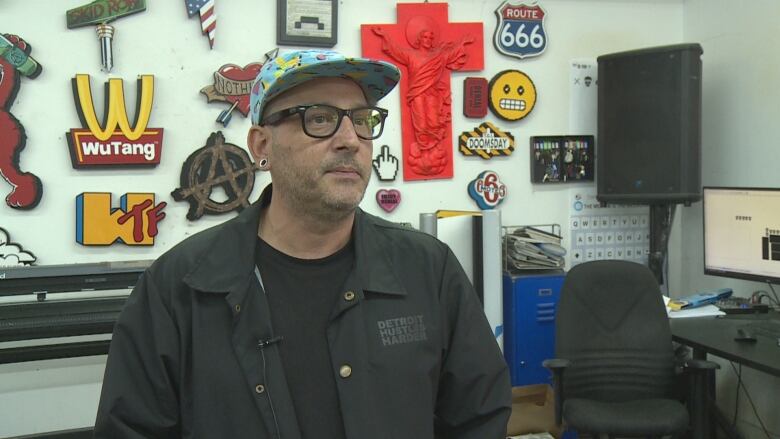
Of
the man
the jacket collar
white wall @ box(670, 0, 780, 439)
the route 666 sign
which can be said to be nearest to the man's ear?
the man

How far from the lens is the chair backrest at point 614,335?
95.4 inches

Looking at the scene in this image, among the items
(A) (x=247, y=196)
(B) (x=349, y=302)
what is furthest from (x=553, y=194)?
(B) (x=349, y=302)

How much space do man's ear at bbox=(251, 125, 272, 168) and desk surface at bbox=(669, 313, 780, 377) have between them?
1.68 metres

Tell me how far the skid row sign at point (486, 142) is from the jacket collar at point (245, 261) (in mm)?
1871

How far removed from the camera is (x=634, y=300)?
2.48m

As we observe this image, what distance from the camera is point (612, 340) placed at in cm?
247

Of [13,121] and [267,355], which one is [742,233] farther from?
[13,121]

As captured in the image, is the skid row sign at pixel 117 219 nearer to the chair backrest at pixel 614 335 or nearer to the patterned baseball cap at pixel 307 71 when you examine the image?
the patterned baseball cap at pixel 307 71

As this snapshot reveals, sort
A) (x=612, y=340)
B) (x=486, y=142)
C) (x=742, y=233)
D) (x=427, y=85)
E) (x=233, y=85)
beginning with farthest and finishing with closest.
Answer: (x=486, y=142) → (x=427, y=85) → (x=233, y=85) → (x=742, y=233) → (x=612, y=340)

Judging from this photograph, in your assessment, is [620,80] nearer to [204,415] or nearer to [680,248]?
[680,248]

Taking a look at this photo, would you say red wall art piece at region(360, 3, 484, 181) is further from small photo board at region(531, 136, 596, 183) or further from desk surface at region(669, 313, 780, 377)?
desk surface at region(669, 313, 780, 377)

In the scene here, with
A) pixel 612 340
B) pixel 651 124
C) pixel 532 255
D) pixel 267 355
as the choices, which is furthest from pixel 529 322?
pixel 267 355

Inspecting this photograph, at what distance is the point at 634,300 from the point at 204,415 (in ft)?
6.28

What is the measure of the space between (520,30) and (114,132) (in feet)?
6.52
